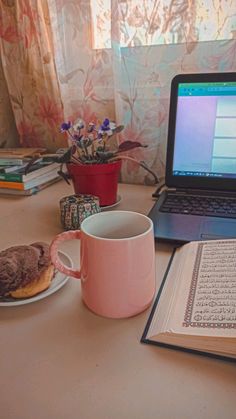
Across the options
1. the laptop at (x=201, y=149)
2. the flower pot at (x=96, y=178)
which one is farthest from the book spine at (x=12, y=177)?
the laptop at (x=201, y=149)

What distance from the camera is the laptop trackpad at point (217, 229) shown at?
1.84 ft

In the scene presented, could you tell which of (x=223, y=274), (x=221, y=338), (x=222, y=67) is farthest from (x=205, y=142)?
(x=221, y=338)

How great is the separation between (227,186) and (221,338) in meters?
0.44

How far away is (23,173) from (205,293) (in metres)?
0.63

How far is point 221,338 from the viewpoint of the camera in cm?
34

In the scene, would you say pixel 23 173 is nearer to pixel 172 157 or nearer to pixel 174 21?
pixel 172 157

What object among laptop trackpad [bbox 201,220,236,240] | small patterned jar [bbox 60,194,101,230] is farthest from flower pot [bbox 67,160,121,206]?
laptop trackpad [bbox 201,220,236,240]

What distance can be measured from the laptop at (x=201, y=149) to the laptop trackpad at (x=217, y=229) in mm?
33

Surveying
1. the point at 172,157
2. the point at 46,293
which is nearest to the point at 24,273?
the point at 46,293

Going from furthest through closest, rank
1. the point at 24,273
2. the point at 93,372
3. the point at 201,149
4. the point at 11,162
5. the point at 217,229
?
the point at 11,162 < the point at 201,149 < the point at 217,229 < the point at 24,273 < the point at 93,372

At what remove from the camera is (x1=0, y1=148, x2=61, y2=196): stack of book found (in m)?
0.87

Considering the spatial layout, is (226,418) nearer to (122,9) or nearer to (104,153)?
(104,153)

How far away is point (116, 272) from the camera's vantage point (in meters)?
0.38

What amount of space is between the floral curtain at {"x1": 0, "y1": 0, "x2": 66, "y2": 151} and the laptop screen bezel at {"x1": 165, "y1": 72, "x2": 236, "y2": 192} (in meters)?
0.41
